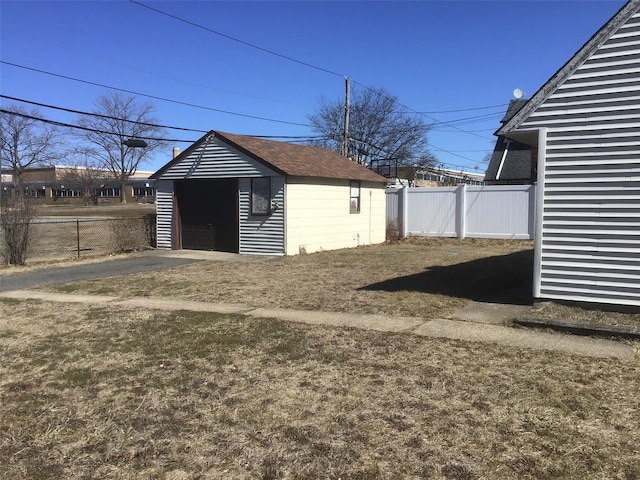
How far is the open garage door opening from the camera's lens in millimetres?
17312

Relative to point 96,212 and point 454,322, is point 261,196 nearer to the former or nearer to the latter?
point 454,322

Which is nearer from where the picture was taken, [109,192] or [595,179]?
[595,179]

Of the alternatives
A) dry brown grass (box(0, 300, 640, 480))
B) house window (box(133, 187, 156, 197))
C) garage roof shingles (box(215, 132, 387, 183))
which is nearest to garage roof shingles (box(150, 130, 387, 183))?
garage roof shingles (box(215, 132, 387, 183))

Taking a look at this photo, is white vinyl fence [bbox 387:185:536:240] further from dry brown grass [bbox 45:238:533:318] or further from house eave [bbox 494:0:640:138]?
house eave [bbox 494:0:640:138]

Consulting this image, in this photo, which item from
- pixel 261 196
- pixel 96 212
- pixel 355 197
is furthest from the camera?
pixel 96 212

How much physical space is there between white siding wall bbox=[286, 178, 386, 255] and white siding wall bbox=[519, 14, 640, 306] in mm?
9474

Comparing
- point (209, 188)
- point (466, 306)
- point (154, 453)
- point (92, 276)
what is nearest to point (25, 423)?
point (154, 453)

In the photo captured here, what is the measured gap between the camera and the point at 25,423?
4109mm

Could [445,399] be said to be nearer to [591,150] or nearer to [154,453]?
[154,453]

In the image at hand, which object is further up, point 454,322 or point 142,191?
point 142,191

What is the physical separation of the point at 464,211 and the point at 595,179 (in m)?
13.8

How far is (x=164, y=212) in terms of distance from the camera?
1833 cm

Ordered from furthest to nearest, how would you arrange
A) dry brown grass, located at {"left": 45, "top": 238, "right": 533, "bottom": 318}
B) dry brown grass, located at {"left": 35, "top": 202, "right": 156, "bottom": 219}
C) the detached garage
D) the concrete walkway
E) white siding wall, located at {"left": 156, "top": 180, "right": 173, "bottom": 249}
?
dry brown grass, located at {"left": 35, "top": 202, "right": 156, "bottom": 219}
white siding wall, located at {"left": 156, "top": 180, "right": 173, "bottom": 249}
the detached garage
dry brown grass, located at {"left": 45, "top": 238, "right": 533, "bottom": 318}
the concrete walkway

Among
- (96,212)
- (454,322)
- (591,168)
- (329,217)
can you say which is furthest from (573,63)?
(96,212)
